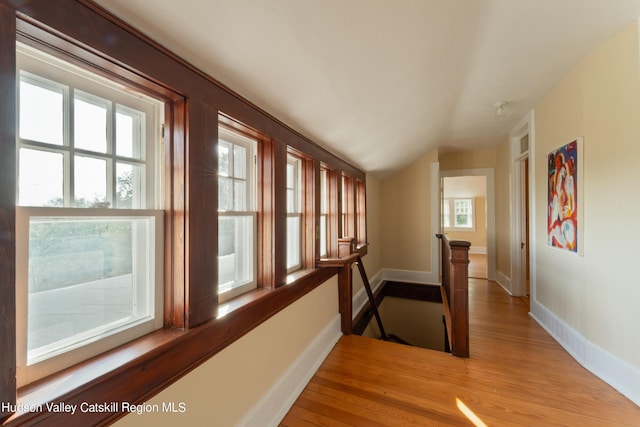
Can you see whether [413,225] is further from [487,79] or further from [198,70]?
[198,70]

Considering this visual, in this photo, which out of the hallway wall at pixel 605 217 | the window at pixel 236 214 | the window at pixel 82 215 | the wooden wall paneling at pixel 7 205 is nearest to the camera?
the wooden wall paneling at pixel 7 205

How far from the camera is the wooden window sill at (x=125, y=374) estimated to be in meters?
0.68

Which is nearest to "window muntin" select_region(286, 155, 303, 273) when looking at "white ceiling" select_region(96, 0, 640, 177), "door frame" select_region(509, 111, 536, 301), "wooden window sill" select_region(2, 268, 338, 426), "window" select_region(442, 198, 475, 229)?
"white ceiling" select_region(96, 0, 640, 177)

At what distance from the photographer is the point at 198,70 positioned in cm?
111

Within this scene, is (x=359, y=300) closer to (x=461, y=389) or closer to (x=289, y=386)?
(x=461, y=389)

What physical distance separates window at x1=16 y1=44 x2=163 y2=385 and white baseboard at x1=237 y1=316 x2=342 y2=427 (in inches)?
33.7

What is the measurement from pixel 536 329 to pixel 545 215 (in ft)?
4.11

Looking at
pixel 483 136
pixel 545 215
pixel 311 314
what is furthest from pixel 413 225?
pixel 311 314

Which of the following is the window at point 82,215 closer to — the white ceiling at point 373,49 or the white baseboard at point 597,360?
the white ceiling at point 373,49

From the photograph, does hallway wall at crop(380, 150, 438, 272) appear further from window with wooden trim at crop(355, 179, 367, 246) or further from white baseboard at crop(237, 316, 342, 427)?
white baseboard at crop(237, 316, 342, 427)

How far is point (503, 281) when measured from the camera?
4293 millimetres

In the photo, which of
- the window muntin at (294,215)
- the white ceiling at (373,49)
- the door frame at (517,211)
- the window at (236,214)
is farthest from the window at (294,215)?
the door frame at (517,211)

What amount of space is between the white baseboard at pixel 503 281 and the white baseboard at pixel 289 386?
3.22 meters

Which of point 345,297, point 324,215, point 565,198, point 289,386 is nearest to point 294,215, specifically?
point 324,215
